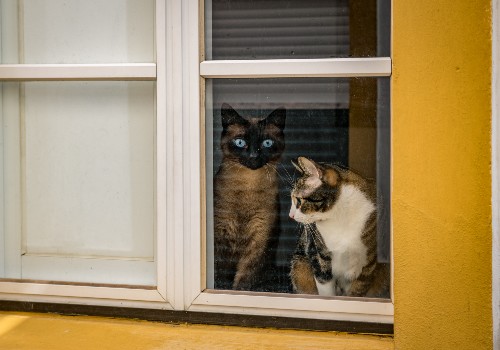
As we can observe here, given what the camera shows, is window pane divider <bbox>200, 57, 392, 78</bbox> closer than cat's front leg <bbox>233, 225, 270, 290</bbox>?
Yes

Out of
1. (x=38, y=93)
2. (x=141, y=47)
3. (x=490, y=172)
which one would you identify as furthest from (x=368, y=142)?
(x=38, y=93)

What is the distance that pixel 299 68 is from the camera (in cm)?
186

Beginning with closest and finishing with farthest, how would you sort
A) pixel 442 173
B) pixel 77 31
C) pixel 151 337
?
pixel 442 173 → pixel 151 337 → pixel 77 31

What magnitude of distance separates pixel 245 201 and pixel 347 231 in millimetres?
344

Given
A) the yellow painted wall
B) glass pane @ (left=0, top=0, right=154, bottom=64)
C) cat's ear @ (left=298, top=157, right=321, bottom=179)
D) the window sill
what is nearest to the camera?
the yellow painted wall

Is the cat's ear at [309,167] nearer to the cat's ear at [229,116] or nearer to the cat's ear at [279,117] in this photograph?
the cat's ear at [279,117]

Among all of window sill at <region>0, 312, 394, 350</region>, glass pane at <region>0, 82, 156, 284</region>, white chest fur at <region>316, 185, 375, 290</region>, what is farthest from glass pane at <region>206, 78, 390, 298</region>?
glass pane at <region>0, 82, 156, 284</region>

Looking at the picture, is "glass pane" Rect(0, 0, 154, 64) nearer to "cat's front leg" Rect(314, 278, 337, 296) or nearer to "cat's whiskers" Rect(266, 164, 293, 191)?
"cat's whiskers" Rect(266, 164, 293, 191)

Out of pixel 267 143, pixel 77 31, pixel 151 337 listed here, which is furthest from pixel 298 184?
pixel 77 31

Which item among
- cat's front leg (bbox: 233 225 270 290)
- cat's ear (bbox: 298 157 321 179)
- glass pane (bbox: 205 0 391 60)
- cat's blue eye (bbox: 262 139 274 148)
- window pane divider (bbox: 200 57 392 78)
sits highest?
glass pane (bbox: 205 0 391 60)

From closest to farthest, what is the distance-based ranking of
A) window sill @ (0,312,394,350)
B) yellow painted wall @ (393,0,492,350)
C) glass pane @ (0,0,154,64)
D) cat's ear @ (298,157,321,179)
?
1. yellow painted wall @ (393,0,492,350)
2. window sill @ (0,312,394,350)
3. cat's ear @ (298,157,321,179)
4. glass pane @ (0,0,154,64)

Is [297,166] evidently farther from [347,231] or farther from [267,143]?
[347,231]

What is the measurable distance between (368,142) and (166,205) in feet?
2.17

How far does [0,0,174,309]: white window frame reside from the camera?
1.92 m
